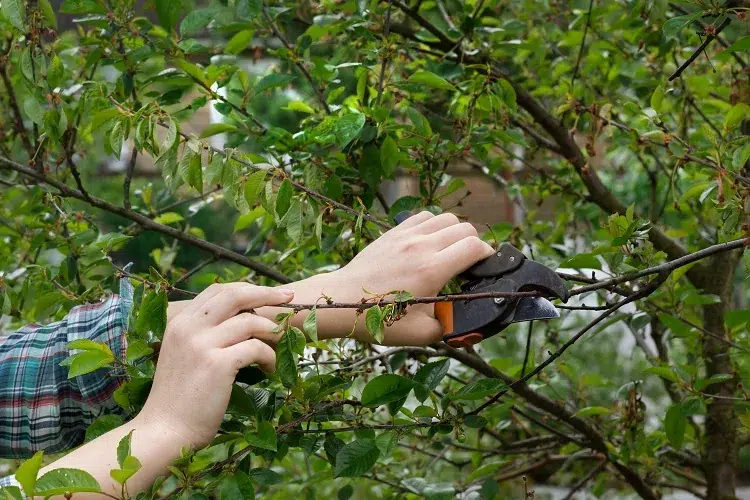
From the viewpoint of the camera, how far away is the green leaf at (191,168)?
1239mm

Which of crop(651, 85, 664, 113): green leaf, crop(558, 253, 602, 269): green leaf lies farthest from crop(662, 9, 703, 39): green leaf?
crop(558, 253, 602, 269): green leaf

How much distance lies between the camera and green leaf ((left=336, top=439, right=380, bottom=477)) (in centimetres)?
120

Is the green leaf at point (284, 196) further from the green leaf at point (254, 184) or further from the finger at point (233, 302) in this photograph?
the finger at point (233, 302)

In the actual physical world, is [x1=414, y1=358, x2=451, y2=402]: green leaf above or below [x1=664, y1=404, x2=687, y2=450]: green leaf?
above

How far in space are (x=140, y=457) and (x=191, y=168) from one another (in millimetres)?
376

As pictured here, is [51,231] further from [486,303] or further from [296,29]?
[486,303]

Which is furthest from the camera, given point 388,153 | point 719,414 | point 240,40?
point 719,414

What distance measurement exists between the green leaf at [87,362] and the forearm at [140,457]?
0.10 metres

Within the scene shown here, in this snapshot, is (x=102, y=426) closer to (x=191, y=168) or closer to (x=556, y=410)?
(x=191, y=168)

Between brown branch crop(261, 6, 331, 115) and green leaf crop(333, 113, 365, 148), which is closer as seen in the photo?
green leaf crop(333, 113, 365, 148)

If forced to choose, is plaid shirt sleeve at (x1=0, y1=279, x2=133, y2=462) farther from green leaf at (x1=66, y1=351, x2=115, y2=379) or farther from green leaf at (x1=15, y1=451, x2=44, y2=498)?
green leaf at (x1=15, y1=451, x2=44, y2=498)

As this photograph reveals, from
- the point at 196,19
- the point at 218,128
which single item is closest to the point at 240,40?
the point at 196,19

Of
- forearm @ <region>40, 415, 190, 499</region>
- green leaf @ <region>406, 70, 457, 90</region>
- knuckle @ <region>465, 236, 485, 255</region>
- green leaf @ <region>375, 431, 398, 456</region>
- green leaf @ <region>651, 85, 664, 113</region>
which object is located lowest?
green leaf @ <region>375, 431, 398, 456</region>

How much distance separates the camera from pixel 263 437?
3.59ft
